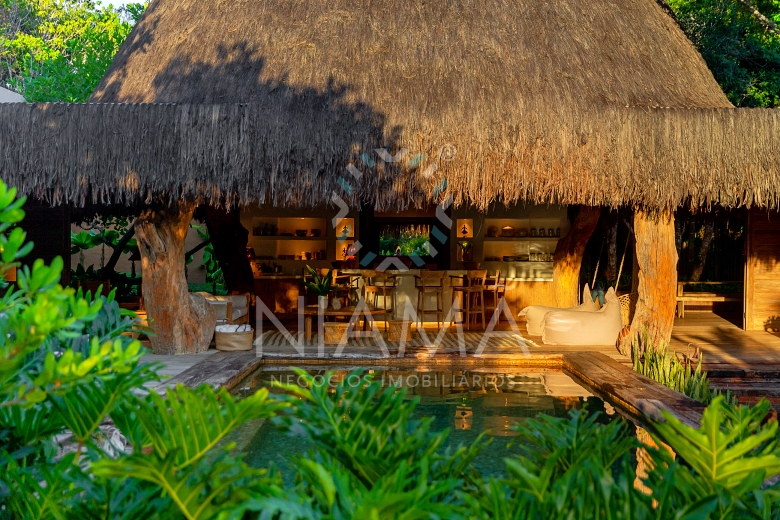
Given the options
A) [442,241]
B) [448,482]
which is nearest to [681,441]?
[448,482]

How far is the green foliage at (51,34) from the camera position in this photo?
14.7 meters

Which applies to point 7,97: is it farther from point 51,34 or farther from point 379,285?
point 51,34

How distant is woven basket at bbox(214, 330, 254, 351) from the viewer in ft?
23.4

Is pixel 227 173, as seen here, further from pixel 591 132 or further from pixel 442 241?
pixel 442 241

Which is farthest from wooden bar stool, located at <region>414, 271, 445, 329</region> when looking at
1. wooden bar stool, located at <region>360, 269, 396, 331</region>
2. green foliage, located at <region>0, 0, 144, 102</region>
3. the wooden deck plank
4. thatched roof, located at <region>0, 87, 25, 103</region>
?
green foliage, located at <region>0, 0, 144, 102</region>

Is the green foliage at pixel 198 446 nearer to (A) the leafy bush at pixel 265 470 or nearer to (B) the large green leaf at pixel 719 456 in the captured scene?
(A) the leafy bush at pixel 265 470

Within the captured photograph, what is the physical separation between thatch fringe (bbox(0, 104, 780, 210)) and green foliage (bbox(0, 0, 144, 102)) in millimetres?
8370

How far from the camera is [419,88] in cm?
660

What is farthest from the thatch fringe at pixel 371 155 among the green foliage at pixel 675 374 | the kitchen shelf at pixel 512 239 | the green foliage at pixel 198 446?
the green foliage at pixel 198 446

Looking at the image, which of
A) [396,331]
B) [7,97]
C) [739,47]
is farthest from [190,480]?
[739,47]

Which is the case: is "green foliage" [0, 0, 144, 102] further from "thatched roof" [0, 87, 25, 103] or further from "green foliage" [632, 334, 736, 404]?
"green foliage" [632, 334, 736, 404]

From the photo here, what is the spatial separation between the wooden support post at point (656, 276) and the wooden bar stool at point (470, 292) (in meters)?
2.55

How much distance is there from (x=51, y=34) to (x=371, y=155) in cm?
1558

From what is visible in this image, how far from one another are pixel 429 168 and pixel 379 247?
6.55m
